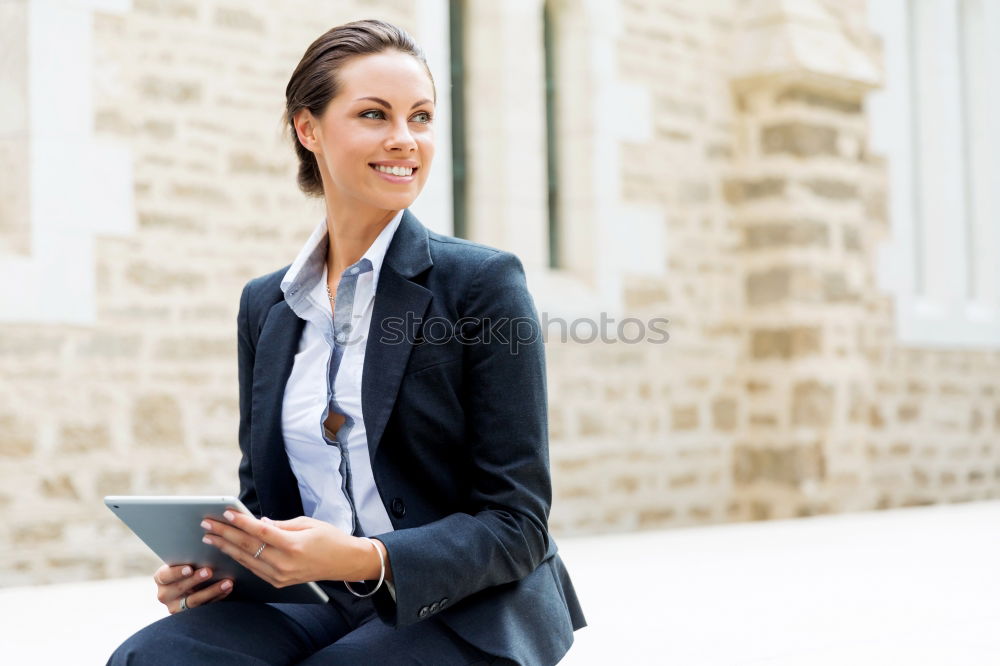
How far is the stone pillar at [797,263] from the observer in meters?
7.78

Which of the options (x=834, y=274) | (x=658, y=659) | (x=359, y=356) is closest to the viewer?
(x=359, y=356)

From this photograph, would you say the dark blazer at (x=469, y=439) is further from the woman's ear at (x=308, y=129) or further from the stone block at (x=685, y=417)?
the stone block at (x=685, y=417)

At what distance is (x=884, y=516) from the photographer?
7500 millimetres

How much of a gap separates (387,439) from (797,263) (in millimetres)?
6305

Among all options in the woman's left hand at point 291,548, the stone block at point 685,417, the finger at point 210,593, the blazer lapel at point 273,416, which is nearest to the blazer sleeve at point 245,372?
the blazer lapel at point 273,416

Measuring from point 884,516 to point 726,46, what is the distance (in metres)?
3.22

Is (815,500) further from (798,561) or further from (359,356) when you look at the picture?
(359,356)

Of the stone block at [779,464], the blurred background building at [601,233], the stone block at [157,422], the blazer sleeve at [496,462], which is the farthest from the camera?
the stone block at [779,464]

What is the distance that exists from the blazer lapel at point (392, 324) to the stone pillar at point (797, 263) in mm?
6163

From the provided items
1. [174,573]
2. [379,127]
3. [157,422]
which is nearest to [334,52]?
[379,127]

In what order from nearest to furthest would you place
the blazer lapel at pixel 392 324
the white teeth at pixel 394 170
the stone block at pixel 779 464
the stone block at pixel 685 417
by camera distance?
the blazer lapel at pixel 392 324 < the white teeth at pixel 394 170 < the stone block at pixel 685 417 < the stone block at pixel 779 464

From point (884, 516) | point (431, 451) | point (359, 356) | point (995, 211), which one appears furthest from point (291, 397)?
point (995, 211)

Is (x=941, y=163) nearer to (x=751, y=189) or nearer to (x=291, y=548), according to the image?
(x=751, y=189)

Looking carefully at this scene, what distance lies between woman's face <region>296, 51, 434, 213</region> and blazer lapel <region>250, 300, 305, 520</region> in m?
0.28
